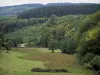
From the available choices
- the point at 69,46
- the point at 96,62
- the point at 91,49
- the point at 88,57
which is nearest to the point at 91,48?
the point at 91,49

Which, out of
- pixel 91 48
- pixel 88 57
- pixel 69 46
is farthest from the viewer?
pixel 69 46

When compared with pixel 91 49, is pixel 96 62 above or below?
below

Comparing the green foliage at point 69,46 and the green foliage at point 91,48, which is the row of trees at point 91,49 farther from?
the green foliage at point 69,46

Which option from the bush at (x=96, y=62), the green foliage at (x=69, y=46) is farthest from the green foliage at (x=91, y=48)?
the green foliage at (x=69, y=46)

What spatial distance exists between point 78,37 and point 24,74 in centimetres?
2724

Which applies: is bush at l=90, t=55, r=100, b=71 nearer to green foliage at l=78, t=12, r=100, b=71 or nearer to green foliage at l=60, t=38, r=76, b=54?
green foliage at l=78, t=12, r=100, b=71

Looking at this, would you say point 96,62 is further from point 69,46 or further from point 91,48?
point 69,46

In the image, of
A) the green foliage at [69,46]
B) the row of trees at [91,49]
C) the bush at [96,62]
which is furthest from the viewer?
the green foliage at [69,46]

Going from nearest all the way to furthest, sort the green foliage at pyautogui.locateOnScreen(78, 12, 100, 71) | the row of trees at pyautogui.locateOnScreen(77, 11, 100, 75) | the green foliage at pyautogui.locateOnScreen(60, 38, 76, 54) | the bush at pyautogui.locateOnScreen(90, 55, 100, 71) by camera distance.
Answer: the bush at pyautogui.locateOnScreen(90, 55, 100, 71), the row of trees at pyautogui.locateOnScreen(77, 11, 100, 75), the green foliage at pyautogui.locateOnScreen(78, 12, 100, 71), the green foliage at pyautogui.locateOnScreen(60, 38, 76, 54)

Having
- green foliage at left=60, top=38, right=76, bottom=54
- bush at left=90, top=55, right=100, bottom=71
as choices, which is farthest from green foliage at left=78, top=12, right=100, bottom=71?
green foliage at left=60, top=38, right=76, bottom=54

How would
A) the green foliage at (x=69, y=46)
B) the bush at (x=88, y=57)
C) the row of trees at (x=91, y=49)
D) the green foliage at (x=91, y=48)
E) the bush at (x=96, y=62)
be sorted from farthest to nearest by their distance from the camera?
the green foliage at (x=69, y=46)
the bush at (x=88, y=57)
the green foliage at (x=91, y=48)
the row of trees at (x=91, y=49)
the bush at (x=96, y=62)

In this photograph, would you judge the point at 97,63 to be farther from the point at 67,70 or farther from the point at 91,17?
the point at 91,17

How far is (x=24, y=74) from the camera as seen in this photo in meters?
53.1

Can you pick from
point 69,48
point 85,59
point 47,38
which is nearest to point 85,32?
point 85,59
